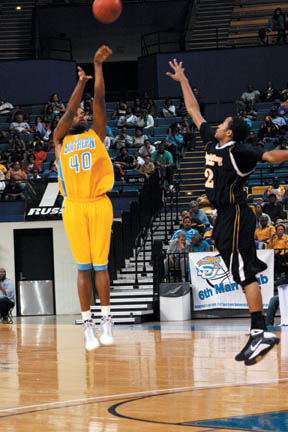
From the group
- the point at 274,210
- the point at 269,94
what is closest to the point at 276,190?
the point at 274,210

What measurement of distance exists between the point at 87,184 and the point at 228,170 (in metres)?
1.41

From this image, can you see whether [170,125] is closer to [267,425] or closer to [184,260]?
[184,260]

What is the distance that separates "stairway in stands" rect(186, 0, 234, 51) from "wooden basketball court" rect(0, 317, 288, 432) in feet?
62.0

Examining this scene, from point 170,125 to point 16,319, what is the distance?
824cm

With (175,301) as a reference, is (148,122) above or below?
above

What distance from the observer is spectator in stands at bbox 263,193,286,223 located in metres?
19.6

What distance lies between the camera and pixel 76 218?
7.99 m

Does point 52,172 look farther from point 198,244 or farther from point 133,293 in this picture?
point 198,244

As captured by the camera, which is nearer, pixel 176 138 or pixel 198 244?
pixel 198 244

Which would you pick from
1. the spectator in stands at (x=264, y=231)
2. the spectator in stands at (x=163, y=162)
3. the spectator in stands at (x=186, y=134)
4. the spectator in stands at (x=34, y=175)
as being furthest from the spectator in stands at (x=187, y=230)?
the spectator in stands at (x=186, y=134)

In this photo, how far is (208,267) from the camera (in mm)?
17703

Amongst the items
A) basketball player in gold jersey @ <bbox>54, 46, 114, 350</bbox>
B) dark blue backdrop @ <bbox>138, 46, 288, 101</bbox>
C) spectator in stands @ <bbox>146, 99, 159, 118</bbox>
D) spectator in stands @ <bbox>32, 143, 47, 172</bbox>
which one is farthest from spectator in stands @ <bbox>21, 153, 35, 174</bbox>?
basketball player in gold jersey @ <bbox>54, 46, 114, 350</bbox>

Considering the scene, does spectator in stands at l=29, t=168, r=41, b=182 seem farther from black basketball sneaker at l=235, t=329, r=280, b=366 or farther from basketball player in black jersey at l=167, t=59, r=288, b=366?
black basketball sneaker at l=235, t=329, r=280, b=366

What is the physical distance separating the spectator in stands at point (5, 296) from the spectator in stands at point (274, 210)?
6.47 m
